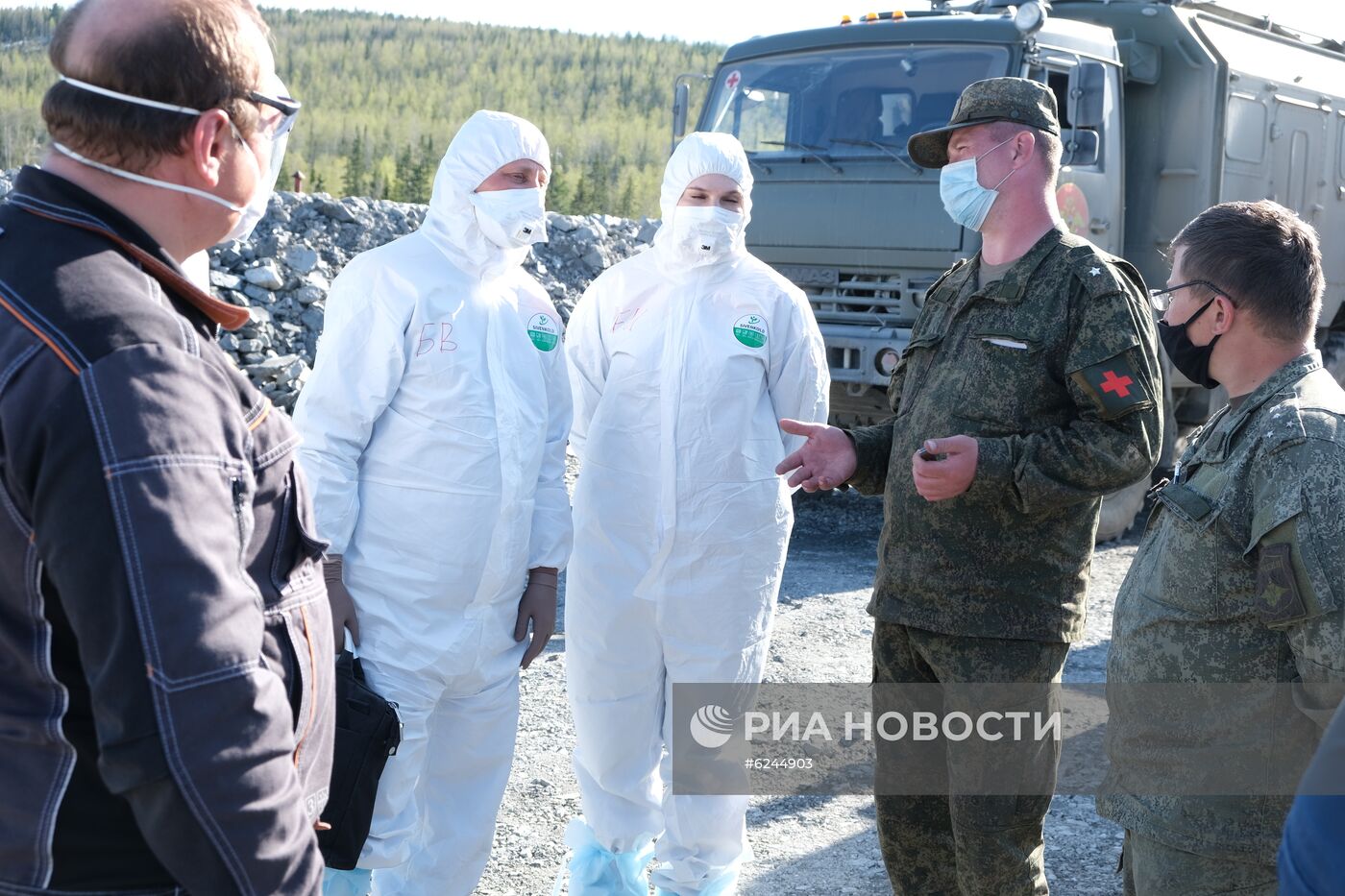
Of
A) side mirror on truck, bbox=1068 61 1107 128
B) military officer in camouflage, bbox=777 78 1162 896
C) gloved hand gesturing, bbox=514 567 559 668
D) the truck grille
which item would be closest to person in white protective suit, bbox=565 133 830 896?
gloved hand gesturing, bbox=514 567 559 668

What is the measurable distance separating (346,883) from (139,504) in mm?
1750

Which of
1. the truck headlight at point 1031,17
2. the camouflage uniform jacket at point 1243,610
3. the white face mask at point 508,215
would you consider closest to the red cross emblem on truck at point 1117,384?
the camouflage uniform jacket at point 1243,610

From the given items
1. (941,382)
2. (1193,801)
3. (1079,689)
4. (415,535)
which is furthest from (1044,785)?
(1079,689)

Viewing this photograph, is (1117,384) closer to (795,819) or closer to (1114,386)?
(1114,386)

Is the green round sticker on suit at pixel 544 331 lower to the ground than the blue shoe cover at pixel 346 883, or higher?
higher

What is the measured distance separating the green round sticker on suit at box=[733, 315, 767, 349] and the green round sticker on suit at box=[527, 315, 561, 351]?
0.48m

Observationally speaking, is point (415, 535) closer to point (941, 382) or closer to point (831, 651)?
point (941, 382)

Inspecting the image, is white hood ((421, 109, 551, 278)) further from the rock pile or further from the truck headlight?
the rock pile

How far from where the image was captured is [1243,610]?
6.41ft

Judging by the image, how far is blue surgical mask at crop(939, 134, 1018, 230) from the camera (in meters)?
2.71

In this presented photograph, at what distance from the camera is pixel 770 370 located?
3.24 meters

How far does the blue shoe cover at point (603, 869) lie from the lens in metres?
3.03

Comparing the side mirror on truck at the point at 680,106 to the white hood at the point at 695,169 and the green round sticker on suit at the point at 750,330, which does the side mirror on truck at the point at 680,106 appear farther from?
the green round sticker on suit at the point at 750,330

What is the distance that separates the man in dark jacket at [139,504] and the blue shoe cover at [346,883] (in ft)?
4.65
